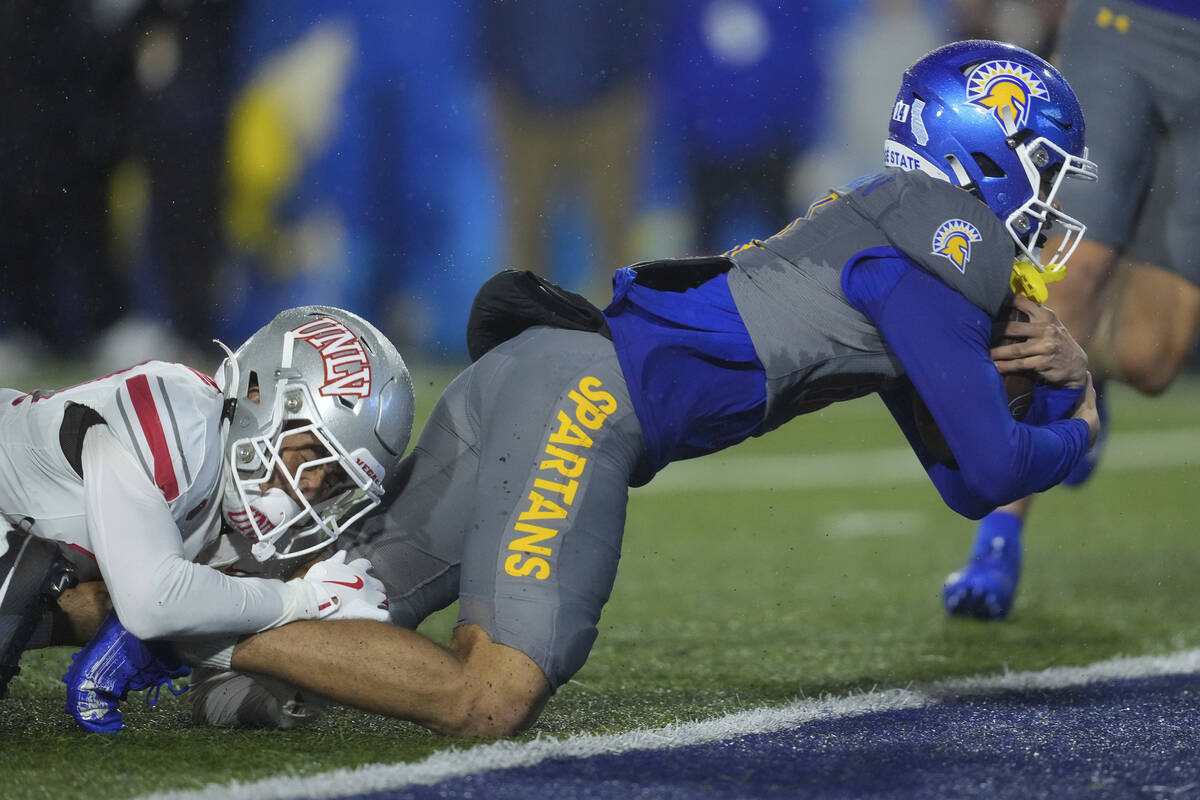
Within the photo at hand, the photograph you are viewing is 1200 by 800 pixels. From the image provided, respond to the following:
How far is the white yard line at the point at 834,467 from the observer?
6914 mm

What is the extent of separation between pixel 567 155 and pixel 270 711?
7409 millimetres

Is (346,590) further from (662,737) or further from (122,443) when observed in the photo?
(662,737)

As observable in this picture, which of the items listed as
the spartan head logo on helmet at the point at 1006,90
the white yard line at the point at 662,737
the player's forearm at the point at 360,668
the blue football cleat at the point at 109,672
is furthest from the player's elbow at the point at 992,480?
the blue football cleat at the point at 109,672

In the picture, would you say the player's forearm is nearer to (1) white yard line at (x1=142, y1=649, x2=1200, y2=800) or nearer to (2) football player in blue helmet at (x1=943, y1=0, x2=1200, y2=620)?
(1) white yard line at (x1=142, y1=649, x2=1200, y2=800)

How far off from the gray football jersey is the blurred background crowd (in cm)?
487

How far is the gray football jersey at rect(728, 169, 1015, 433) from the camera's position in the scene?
251cm

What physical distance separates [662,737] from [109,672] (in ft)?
3.13

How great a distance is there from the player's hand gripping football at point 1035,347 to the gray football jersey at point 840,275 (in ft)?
0.44

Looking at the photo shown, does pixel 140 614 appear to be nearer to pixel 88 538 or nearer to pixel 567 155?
pixel 88 538

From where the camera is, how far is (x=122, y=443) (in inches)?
91.9

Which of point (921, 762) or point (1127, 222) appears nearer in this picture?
point (921, 762)

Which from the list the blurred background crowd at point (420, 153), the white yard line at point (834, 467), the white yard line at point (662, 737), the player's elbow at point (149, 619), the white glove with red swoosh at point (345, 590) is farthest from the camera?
the blurred background crowd at point (420, 153)

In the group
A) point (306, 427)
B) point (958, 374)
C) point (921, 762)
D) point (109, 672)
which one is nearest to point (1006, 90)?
point (958, 374)

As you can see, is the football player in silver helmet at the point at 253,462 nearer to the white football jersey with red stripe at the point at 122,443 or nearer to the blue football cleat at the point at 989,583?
the white football jersey with red stripe at the point at 122,443
